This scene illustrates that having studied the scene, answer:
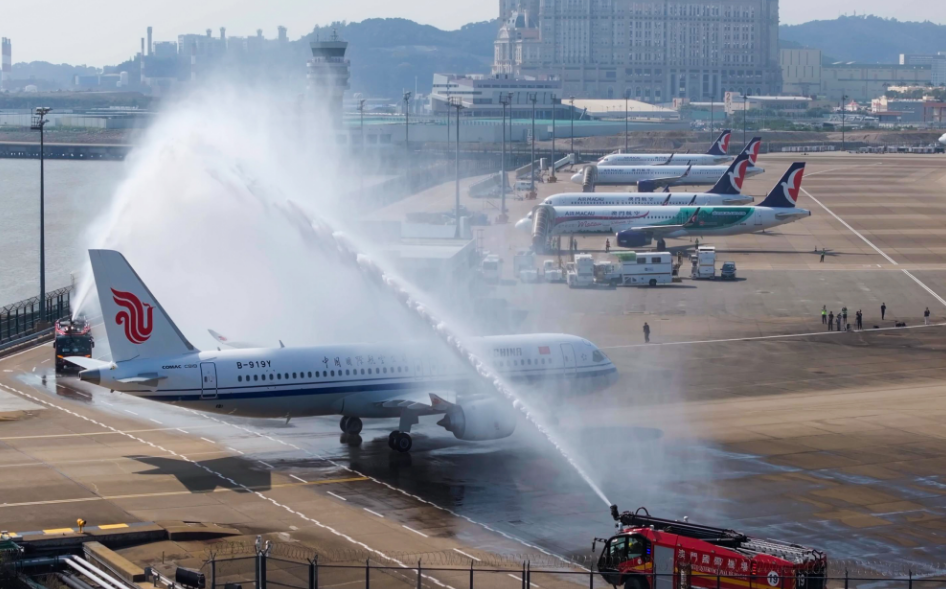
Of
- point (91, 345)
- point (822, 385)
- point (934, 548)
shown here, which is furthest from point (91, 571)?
point (822, 385)

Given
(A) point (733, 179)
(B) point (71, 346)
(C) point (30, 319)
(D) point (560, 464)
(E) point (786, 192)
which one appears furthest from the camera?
(A) point (733, 179)

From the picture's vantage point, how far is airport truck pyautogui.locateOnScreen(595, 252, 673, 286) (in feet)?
368

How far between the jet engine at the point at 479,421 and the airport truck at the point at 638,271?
Result: 63.5m

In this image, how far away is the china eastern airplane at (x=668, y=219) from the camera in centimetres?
13862

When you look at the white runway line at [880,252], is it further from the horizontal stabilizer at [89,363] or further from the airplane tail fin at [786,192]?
the horizontal stabilizer at [89,363]

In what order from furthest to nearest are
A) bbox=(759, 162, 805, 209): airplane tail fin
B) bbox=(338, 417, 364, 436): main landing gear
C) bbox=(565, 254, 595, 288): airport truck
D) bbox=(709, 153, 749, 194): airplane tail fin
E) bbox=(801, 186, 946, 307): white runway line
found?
bbox=(709, 153, 749, 194): airplane tail fin
bbox=(759, 162, 805, 209): airplane tail fin
bbox=(565, 254, 595, 288): airport truck
bbox=(801, 186, 946, 307): white runway line
bbox=(338, 417, 364, 436): main landing gear

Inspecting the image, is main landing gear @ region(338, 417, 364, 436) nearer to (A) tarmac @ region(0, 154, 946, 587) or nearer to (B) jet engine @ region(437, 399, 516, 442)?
(A) tarmac @ region(0, 154, 946, 587)

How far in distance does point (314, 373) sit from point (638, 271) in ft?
215

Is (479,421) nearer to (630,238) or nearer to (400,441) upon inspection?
(400,441)

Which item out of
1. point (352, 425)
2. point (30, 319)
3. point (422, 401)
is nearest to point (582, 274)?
point (30, 319)

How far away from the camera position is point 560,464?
49562mm

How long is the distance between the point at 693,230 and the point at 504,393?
9076cm

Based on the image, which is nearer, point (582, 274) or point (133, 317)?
point (133, 317)

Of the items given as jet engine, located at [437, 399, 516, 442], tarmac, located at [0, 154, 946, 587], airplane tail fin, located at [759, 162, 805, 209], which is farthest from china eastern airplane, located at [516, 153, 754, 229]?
jet engine, located at [437, 399, 516, 442]
